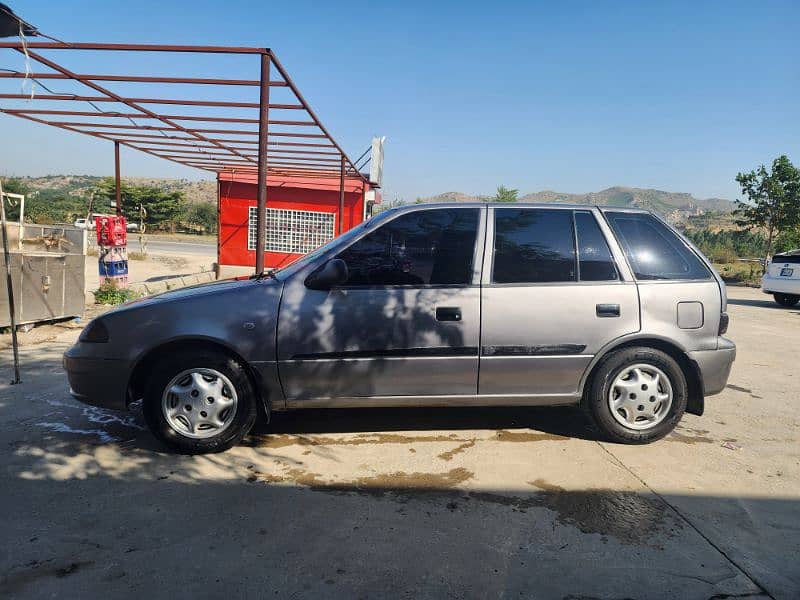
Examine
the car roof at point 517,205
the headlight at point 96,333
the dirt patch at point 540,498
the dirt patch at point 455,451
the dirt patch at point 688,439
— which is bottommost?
the dirt patch at point 540,498

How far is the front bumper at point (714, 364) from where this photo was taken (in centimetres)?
375

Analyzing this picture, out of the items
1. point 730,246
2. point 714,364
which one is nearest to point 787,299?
point 714,364

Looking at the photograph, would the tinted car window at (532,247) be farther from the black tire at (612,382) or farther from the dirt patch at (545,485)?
A: the dirt patch at (545,485)

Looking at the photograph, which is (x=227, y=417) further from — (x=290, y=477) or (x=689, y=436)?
(x=689, y=436)

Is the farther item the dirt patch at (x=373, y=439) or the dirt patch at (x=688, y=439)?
the dirt patch at (x=688, y=439)

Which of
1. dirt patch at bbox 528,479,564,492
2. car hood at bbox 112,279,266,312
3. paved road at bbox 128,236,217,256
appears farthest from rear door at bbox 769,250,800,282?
paved road at bbox 128,236,217,256

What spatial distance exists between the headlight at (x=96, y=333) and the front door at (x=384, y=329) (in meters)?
1.25

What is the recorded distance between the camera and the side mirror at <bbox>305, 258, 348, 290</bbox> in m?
3.46

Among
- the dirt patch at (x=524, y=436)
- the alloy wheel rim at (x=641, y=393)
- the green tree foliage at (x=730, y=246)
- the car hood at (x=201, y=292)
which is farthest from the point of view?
the green tree foliage at (x=730, y=246)

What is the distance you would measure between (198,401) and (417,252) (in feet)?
6.14

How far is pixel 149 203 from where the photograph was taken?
46.6 meters

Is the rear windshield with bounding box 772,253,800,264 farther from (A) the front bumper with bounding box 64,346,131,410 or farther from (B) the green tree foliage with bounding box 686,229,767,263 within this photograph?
(B) the green tree foliage with bounding box 686,229,767,263

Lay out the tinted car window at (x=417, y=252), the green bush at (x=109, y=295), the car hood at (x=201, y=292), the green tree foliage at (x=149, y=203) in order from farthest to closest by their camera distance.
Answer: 1. the green tree foliage at (x=149, y=203)
2. the green bush at (x=109, y=295)
3. the tinted car window at (x=417, y=252)
4. the car hood at (x=201, y=292)

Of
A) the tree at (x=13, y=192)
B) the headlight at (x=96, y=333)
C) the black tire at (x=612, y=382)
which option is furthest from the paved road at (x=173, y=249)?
the black tire at (x=612, y=382)
